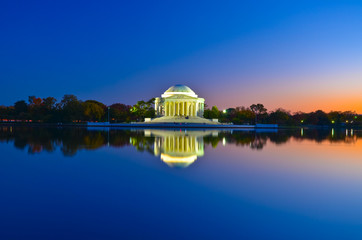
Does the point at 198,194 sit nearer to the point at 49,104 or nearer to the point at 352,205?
the point at 352,205

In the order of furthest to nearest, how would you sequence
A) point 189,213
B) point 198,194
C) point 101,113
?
point 101,113
point 198,194
point 189,213

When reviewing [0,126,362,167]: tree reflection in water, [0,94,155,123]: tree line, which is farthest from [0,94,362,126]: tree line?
[0,126,362,167]: tree reflection in water

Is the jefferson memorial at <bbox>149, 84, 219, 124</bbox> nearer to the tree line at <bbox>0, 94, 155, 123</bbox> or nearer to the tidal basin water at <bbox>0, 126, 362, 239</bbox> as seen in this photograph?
the tree line at <bbox>0, 94, 155, 123</bbox>

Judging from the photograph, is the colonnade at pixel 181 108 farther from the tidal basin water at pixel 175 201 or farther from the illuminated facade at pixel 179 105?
the tidal basin water at pixel 175 201

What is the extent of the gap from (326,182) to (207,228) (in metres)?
7.25

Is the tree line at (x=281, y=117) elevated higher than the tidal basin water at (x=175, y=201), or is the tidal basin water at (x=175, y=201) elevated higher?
the tree line at (x=281, y=117)

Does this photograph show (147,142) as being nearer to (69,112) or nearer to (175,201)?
(175,201)

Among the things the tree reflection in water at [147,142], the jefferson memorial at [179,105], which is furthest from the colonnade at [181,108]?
the tree reflection in water at [147,142]

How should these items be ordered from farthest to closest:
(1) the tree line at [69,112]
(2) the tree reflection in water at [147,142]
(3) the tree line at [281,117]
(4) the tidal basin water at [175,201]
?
(3) the tree line at [281,117] → (1) the tree line at [69,112] → (2) the tree reflection in water at [147,142] → (4) the tidal basin water at [175,201]

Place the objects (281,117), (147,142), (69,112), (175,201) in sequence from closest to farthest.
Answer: (175,201) → (147,142) → (69,112) → (281,117)

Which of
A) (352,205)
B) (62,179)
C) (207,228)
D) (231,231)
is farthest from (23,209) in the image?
(352,205)

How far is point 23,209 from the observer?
7.95 metres

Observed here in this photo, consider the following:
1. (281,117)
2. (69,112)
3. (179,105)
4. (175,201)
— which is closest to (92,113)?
(69,112)

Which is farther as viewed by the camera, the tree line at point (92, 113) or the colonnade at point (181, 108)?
the colonnade at point (181, 108)
